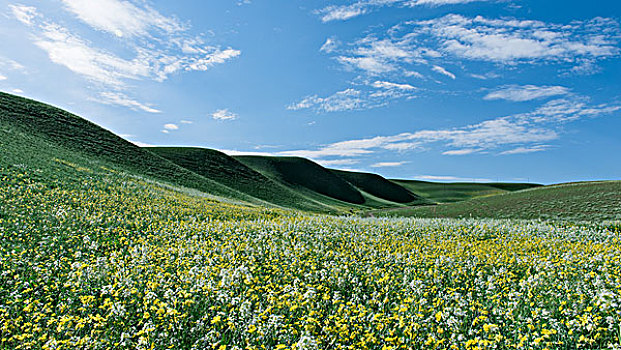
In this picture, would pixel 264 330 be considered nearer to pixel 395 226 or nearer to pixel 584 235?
pixel 395 226

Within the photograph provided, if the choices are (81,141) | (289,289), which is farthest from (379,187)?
(289,289)

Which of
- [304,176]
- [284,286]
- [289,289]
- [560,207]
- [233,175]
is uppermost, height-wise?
[304,176]

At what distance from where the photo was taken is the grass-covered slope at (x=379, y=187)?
14450 centimetres

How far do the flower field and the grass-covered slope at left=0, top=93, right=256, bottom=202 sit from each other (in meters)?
38.3

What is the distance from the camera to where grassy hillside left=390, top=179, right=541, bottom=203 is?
5911 inches

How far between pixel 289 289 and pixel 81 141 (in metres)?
68.3

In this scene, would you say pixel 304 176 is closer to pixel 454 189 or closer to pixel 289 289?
pixel 454 189

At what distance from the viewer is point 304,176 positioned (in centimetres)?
13075

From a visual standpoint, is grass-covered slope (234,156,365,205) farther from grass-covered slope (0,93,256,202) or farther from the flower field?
the flower field

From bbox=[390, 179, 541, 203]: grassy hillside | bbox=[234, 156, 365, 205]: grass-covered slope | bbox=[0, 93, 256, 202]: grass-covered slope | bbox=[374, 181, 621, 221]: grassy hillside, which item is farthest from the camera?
bbox=[390, 179, 541, 203]: grassy hillside

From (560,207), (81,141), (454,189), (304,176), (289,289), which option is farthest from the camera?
(454,189)

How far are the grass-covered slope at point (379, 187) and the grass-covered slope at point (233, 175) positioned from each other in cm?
5651

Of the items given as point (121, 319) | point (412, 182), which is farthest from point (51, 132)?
point (412, 182)

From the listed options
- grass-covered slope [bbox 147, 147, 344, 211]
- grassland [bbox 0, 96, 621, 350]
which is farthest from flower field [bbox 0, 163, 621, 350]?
grass-covered slope [bbox 147, 147, 344, 211]
